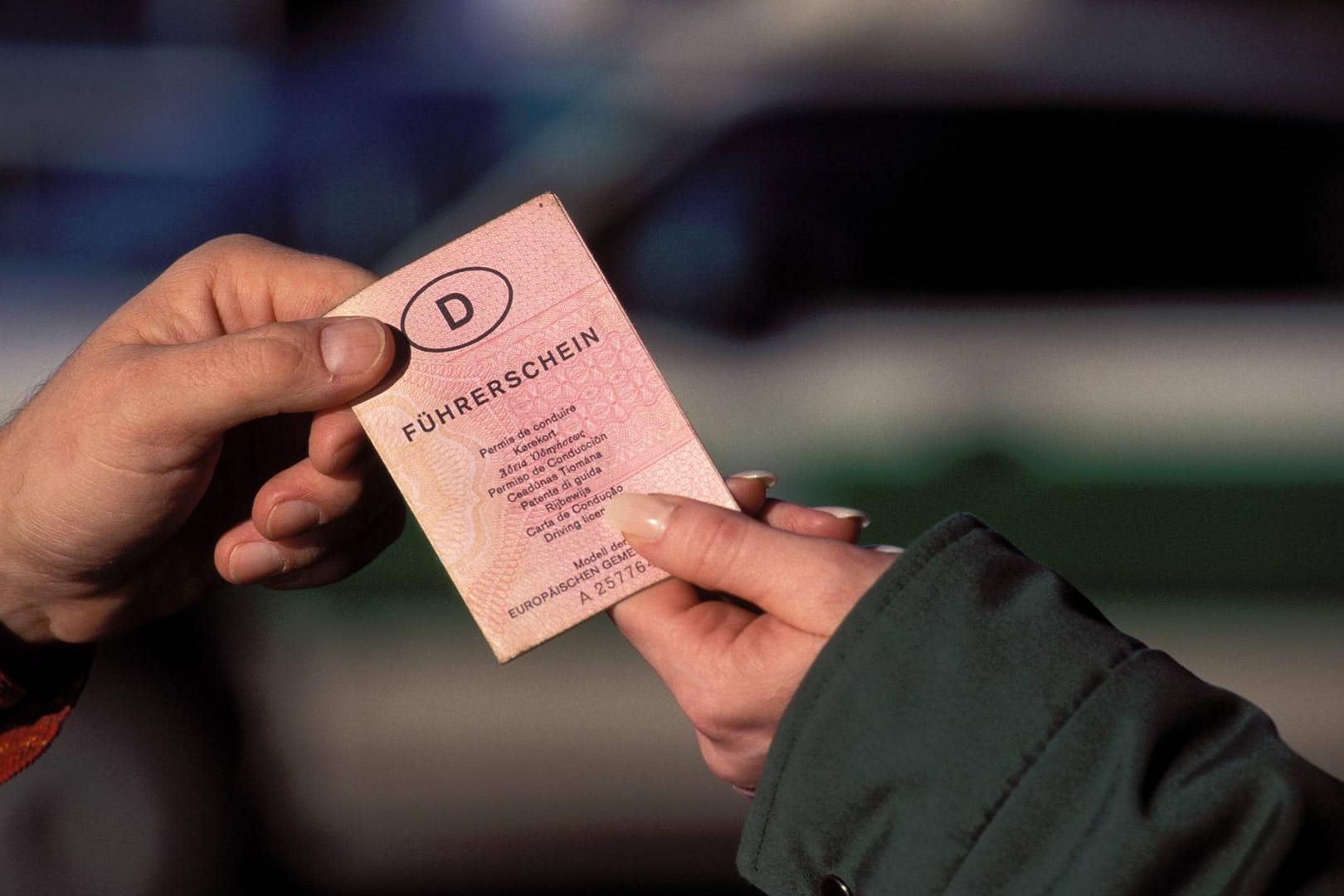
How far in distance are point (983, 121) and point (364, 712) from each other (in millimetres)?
2600

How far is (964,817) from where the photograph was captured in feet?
2.65

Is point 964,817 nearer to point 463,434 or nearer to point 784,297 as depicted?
point 463,434

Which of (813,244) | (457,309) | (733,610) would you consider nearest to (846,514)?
(733,610)

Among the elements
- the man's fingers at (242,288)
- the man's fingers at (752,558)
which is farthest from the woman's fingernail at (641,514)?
the man's fingers at (242,288)

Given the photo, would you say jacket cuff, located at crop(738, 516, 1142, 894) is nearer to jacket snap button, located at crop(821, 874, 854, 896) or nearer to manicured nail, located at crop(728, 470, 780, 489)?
jacket snap button, located at crop(821, 874, 854, 896)

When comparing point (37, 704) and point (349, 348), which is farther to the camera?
point (37, 704)

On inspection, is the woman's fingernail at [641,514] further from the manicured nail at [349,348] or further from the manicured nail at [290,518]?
the manicured nail at [290,518]

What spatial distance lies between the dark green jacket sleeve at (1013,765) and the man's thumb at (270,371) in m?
0.61

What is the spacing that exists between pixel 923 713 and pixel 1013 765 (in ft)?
0.27

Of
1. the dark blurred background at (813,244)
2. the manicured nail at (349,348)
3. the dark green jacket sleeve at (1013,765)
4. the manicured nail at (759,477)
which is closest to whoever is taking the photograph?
the dark green jacket sleeve at (1013,765)

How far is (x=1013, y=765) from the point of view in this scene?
0.80 m

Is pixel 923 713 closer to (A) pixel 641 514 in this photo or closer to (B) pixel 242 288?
(A) pixel 641 514

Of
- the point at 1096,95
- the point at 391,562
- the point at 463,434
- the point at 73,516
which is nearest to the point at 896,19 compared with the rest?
the point at 1096,95

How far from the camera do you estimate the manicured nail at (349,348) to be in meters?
1.10
